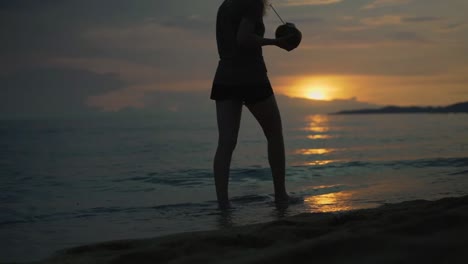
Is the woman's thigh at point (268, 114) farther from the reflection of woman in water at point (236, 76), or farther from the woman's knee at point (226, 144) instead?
the woman's knee at point (226, 144)

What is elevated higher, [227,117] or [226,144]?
[227,117]

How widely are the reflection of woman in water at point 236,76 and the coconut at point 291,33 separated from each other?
6 cm

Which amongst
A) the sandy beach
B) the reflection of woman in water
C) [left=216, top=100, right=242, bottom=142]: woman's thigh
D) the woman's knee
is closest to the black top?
the reflection of woman in water

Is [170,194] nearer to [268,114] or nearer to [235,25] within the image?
[268,114]

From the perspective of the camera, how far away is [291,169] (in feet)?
28.0

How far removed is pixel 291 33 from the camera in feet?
15.8

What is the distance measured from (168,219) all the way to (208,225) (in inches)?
21.4

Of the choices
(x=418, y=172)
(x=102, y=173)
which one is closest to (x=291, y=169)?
(x=418, y=172)

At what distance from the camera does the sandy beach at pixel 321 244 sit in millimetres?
2018

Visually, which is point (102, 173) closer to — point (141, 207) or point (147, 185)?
point (147, 185)

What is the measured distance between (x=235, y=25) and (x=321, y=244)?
302 cm

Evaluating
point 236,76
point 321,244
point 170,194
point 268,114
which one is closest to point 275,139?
point 268,114

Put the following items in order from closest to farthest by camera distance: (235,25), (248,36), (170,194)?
(248,36) → (235,25) → (170,194)

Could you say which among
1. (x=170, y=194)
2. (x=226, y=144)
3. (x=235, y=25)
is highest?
(x=235, y=25)
